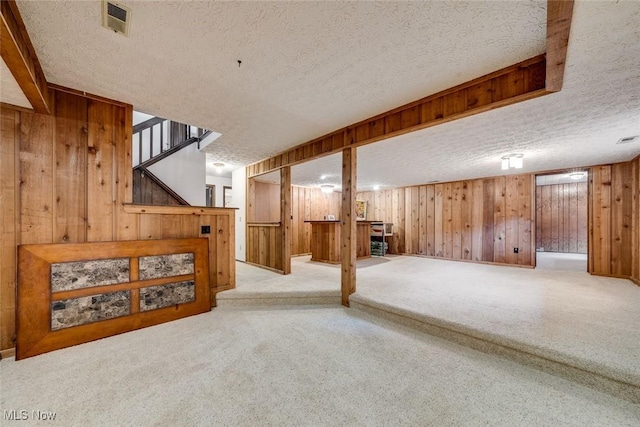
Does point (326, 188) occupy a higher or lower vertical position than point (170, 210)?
higher

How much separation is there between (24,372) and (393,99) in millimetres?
3891

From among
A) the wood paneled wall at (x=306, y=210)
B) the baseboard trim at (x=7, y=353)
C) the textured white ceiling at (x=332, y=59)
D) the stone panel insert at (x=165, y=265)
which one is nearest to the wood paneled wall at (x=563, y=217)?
the textured white ceiling at (x=332, y=59)

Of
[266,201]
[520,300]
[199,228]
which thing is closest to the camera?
[520,300]

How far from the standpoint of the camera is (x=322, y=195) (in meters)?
7.96

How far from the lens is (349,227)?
10.8ft

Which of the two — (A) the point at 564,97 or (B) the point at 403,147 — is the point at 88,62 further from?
(A) the point at 564,97

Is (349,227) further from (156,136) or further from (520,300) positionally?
(156,136)

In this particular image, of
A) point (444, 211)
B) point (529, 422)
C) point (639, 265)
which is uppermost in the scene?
point (444, 211)

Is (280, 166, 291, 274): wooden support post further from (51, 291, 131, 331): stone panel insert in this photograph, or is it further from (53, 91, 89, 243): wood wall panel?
(53, 91, 89, 243): wood wall panel

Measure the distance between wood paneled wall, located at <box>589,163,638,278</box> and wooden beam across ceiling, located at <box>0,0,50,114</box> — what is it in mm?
7483

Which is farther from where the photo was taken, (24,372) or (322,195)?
(322,195)

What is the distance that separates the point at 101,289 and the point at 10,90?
1799mm

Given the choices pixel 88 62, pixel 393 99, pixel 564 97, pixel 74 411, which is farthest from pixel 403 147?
pixel 74 411

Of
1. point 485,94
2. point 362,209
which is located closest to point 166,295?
Result: point 485,94
